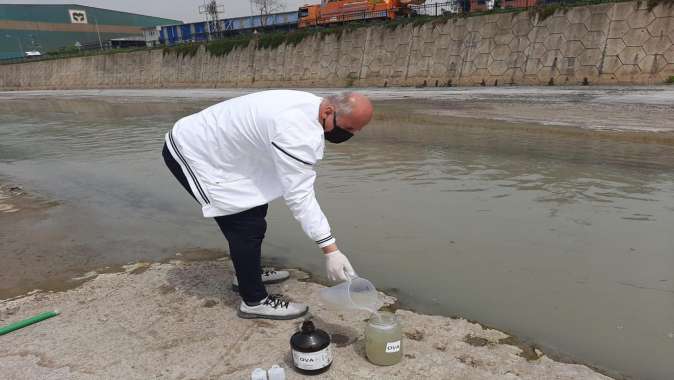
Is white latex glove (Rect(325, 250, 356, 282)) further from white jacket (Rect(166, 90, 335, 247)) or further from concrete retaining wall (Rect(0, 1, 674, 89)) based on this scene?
concrete retaining wall (Rect(0, 1, 674, 89))

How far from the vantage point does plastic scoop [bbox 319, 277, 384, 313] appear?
92.7 inches

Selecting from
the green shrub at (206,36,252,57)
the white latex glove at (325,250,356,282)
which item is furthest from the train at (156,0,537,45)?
the white latex glove at (325,250,356,282)

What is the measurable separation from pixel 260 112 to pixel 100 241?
2.76 metres

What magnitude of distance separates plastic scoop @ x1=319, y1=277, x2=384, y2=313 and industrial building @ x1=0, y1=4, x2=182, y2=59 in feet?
266

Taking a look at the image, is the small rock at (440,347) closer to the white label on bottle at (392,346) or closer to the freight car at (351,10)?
the white label on bottle at (392,346)

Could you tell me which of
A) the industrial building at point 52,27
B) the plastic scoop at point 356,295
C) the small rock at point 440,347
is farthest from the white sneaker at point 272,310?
the industrial building at point 52,27

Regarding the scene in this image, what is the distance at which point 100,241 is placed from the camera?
13.5 ft

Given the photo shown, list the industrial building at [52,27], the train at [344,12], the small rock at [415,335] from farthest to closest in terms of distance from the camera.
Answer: the industrial building at [52,27] → the train at [344,12] → the small rock at [415,335]

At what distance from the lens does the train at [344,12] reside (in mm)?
21312

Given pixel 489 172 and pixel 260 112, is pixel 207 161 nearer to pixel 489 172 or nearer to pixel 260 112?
pixel 260 112

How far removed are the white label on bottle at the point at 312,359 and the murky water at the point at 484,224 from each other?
2.85ft

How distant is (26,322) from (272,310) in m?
1.43

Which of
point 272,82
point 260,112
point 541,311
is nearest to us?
point 260,112

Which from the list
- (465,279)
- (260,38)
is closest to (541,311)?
(465,279)
